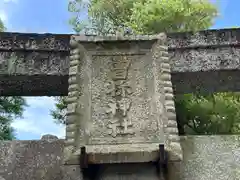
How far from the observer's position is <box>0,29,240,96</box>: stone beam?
104 inches

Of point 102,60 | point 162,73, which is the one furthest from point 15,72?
point 162,73

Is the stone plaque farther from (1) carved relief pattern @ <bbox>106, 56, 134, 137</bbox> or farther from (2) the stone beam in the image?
(2) the stone beam

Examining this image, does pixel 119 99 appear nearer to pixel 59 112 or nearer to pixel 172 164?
pixel 172 164

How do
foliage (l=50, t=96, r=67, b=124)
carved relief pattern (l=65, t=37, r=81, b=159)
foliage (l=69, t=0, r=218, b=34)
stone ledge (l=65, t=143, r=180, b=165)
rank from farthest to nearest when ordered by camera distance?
foliage (l=50, t=96, r=67, b=124) → foliage (l=69, t=0, r=218, b=34) → carved relief pattern (l=65, t=37, r=81, b=159) → stone ledge (l=65, t=143, r=180, b=165)

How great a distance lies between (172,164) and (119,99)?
2.05ft

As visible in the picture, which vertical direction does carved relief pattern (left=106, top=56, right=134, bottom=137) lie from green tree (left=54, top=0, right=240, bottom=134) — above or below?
below

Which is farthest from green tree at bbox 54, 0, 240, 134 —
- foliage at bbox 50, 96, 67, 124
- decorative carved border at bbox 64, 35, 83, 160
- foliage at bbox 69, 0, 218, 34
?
decorative carved border at bbox 64, 35, 83, 160

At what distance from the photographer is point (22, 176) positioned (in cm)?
233

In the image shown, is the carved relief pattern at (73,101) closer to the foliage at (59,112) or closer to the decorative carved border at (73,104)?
the decorative carved border at (73,104)

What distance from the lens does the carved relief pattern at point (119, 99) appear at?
6.93 feet

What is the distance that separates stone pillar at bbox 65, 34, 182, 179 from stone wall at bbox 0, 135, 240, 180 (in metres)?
0.36

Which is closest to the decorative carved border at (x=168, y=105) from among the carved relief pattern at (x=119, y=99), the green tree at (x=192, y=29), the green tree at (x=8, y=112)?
the carved relief pattern at (x=119, y=99)

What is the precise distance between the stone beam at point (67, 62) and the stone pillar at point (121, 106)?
0.31 metres

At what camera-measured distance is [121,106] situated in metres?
2.20
